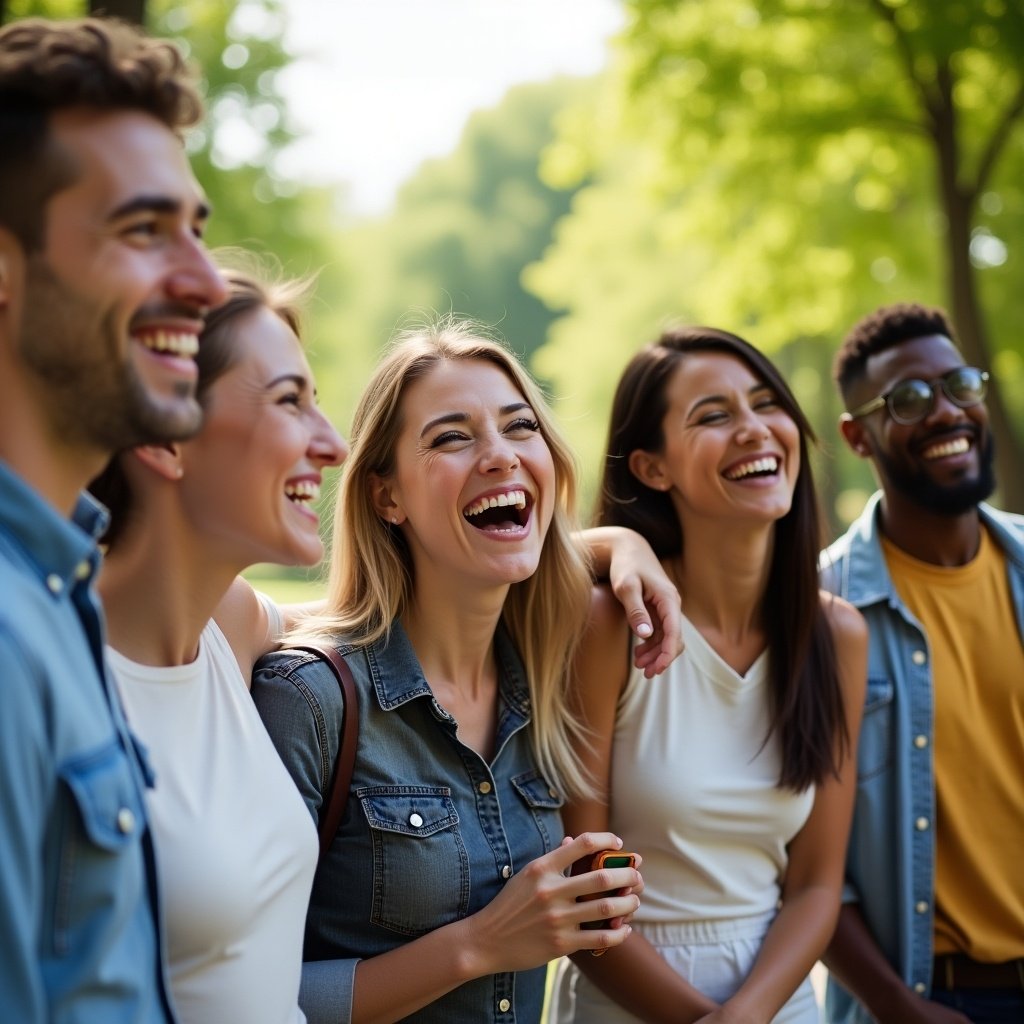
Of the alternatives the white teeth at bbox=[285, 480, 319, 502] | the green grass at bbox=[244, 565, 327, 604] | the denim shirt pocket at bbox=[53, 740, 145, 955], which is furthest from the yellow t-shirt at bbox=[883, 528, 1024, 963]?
the green grass at bbox=[244, 565, 327, 604]

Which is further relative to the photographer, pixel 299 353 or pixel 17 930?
pixel 299 353

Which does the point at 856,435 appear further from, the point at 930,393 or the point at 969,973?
the point at 969,973

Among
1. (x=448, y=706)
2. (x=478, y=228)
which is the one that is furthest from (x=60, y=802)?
(x=478, y=228)

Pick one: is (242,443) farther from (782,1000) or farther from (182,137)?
(782,1000)

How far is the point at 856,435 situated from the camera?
16.1ft

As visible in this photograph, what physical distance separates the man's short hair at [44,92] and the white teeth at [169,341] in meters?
0.24

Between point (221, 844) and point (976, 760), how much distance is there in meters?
2.84

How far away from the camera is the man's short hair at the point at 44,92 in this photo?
206 centimetres

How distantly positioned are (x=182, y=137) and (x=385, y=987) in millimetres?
2031

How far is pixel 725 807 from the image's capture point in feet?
12.5

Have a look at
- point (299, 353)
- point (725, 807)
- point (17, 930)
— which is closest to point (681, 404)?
point (725, 807)

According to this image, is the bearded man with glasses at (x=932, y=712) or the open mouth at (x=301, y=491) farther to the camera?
the bearded man with glasses at (x=932, y=712)

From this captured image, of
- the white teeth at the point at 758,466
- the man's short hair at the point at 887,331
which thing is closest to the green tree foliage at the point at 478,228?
the man's short hair at the point at 887,331

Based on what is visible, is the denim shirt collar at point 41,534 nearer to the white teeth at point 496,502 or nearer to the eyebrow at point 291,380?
the eyebrow at point 291,380
